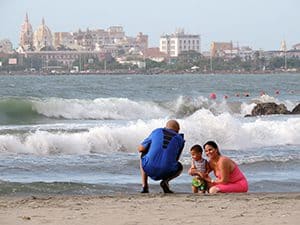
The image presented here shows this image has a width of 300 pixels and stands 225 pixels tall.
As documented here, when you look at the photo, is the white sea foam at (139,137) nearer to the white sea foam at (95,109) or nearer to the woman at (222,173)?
the woman at (222,173)

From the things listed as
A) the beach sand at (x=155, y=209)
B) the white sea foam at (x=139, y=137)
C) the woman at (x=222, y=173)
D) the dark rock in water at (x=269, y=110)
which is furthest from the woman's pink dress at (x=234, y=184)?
the dark rock in water at (x=269, y=110)

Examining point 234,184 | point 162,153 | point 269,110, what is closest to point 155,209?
point 162,153

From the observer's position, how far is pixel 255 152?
1930 centimetres

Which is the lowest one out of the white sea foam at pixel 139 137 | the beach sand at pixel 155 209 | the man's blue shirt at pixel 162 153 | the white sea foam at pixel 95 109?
the white sea foam at pixel 95 109

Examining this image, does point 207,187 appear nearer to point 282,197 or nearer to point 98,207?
point 282,197

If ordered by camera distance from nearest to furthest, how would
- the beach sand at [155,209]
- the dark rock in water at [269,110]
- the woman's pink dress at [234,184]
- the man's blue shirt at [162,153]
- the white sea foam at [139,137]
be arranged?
1. the beach sand at [155,209]
2. the man's blue shirt at [162,153]
3. the woman's pink dress at [234,184]
4. the white sea foam at [139,137]
5. the dark rock in water at [269,110]

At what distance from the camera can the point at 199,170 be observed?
425 inches

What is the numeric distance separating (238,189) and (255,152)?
859 cm

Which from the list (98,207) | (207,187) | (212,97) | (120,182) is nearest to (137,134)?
(120,182)

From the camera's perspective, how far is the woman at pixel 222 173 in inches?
418

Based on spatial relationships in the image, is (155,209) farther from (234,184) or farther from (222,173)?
(234,184)

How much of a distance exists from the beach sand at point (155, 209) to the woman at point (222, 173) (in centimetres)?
37

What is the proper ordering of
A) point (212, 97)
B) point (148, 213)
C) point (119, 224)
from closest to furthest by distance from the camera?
point (119, 224), point (148, 213), point (212, 97)

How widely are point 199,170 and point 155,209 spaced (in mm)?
1894
